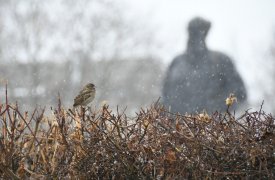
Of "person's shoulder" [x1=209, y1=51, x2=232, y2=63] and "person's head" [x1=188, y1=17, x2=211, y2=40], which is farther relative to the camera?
"person's head" [x1=188, y1=17, x2=211, y2=40]

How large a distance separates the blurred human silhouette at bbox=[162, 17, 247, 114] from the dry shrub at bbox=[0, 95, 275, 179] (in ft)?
19.4

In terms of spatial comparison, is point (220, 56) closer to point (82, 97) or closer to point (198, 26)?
point (198, 26)

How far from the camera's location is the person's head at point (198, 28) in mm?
10727

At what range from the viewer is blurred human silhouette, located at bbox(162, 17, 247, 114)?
Answer: 32.0 ft

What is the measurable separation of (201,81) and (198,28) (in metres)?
1.06

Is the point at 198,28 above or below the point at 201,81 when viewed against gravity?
above

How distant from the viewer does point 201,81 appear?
10219 mm

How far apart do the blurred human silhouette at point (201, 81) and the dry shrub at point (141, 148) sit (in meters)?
5.91

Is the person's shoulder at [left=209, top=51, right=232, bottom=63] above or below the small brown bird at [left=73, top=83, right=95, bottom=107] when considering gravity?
above

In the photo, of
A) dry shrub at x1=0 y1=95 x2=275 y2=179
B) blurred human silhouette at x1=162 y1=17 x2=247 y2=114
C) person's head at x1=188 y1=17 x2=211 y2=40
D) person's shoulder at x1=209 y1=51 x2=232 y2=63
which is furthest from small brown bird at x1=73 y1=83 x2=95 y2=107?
person's head at x1=188 y1=17 x2=211 y2=40

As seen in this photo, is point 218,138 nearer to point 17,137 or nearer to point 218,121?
point 218,121

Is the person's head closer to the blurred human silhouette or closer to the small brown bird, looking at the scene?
the blurred human silhouette

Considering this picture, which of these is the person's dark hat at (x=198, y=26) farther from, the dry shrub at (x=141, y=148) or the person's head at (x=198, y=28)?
the dry shrub at (x=141, y=148)

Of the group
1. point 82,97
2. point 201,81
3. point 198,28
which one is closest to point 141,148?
point 82,97
